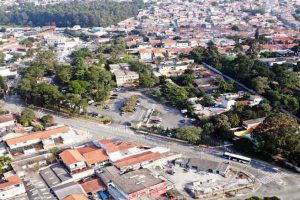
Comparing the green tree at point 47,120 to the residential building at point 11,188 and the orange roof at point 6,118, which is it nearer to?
the orange roof at point 6,118

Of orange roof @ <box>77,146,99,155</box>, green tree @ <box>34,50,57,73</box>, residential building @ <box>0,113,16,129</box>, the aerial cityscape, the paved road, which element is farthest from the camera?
green tree @ <box>34,50,57,73</box>

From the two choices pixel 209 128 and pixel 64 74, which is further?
pixel 64 74

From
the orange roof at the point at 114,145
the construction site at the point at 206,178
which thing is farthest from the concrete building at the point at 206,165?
the orange roof at the point at 114,145

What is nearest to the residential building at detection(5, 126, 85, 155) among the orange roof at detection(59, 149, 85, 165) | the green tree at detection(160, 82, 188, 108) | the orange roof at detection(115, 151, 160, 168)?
the orange roof at detection(59, 149, 85, 165)

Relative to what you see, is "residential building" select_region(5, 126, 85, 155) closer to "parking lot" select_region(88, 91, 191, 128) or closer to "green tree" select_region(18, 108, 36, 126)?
"green tree" select_region(18, 108, 36, 126)

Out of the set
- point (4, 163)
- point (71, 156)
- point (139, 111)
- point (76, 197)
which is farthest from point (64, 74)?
point (76, 197)

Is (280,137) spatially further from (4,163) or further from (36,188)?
(4,163)
